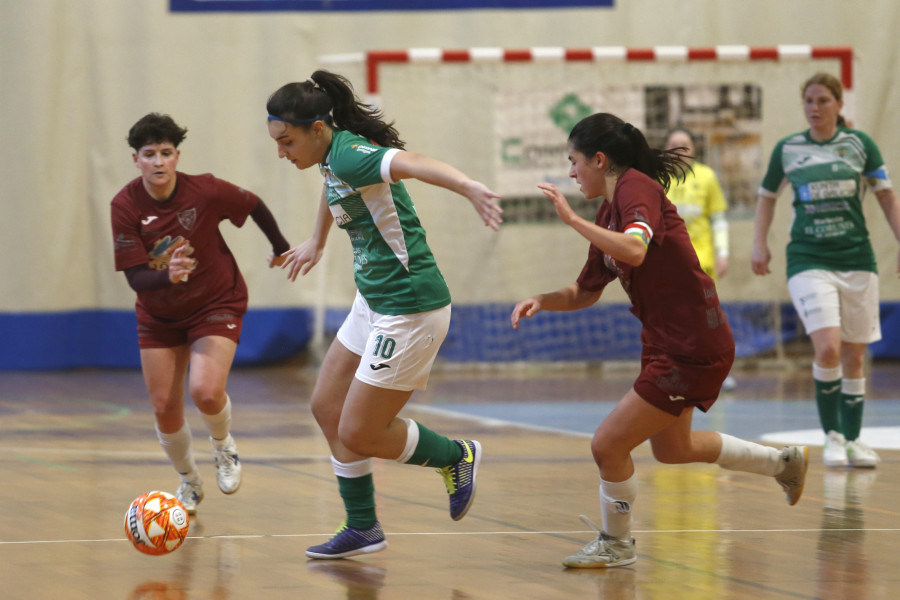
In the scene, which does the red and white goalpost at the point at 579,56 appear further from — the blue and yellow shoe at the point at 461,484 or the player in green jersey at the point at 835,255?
the blue and yellow shoe at the point at 461,484

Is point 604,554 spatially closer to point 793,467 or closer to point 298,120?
point 793,467

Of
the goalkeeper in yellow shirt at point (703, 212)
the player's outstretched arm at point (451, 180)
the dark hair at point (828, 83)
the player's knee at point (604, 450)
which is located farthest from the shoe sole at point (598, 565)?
the goalkeeper in yellow shirt at point (703, 212)

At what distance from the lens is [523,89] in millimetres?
10617

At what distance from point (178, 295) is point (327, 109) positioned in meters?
1.31

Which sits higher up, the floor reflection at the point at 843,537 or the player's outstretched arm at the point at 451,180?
the player's outstretched arm at the point at 451,180

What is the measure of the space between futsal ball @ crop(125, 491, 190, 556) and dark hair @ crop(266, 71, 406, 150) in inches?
51.9

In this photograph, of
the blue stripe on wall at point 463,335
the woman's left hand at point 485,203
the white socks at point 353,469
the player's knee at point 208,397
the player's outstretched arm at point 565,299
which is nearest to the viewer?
the woman's left hand at point 485,203

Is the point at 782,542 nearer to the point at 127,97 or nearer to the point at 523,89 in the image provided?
the point at 523,89

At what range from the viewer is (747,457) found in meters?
4.15

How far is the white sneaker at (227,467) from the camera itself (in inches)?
193

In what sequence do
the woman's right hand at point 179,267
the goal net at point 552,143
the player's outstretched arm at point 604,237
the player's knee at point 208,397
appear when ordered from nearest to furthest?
the player's outstretched arm at point 604,237, the woman's right hand at point 179,267, the player's knee at point 208,397, the goal net at point 552,143

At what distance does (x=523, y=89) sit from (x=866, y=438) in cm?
493

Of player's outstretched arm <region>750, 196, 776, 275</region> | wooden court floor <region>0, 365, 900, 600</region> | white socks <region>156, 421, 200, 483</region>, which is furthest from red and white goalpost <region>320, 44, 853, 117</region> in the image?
white socks <region>156, 421, 200, 483</region>

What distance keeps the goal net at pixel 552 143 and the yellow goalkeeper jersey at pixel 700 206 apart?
2159 millimetres
